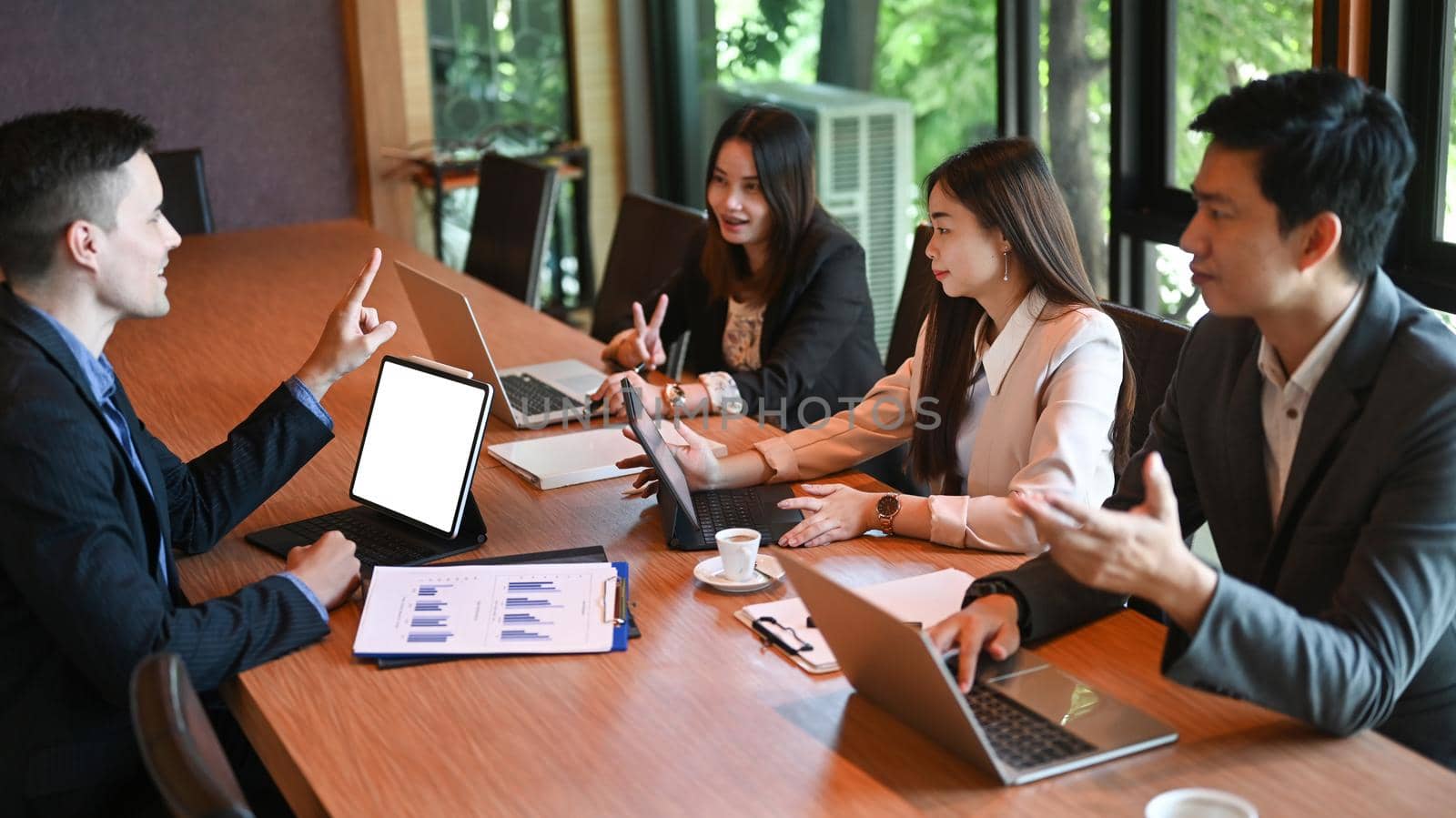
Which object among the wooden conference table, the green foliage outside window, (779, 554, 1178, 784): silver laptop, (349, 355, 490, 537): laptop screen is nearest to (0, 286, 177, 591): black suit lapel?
the wooden conference table

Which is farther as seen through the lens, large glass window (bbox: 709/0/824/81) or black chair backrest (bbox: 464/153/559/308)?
large glass window (bbox: 709/0/824/81)

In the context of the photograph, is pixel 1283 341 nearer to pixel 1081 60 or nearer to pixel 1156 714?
pixel 1156 714

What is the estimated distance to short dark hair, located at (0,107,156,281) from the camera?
71.7 inches

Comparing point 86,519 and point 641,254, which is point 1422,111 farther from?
point 86,519

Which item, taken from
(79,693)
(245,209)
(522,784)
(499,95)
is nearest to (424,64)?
(499,95)

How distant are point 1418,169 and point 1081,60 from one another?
1.10 meters

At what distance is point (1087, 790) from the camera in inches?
54.4

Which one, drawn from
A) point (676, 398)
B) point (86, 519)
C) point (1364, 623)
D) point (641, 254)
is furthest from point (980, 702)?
point (641, 254)

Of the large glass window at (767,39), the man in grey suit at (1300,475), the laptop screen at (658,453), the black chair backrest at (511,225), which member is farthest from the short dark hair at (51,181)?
the large glass window at (767,39)

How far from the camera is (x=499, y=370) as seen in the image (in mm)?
3051

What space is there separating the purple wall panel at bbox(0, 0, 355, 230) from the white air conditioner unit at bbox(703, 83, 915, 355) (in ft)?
5.94

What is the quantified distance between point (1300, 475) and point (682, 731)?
28.6 inches

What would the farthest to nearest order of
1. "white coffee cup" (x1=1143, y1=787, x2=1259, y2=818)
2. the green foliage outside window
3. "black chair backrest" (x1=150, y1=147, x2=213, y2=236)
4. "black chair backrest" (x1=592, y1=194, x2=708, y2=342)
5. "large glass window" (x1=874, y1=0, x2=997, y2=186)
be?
"black chair backrest" (x1=150, y1=147, x2=213, y2=236)
"large glass window" (x1=874, y1=0, x2=997, y2=186)
"black chair backrest" (x1=592, y1=194, x2=708, y2=342)
the green foliage outside window
"white coffee cup" (x1=1143, y1=787, x2=1259, y2=818)

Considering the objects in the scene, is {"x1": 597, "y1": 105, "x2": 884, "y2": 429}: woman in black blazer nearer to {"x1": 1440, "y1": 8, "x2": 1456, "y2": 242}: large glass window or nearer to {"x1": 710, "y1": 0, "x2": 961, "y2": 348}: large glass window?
{"x1": 710, "y1": 0, "x2": 961, "y2": 348}: large glass window
